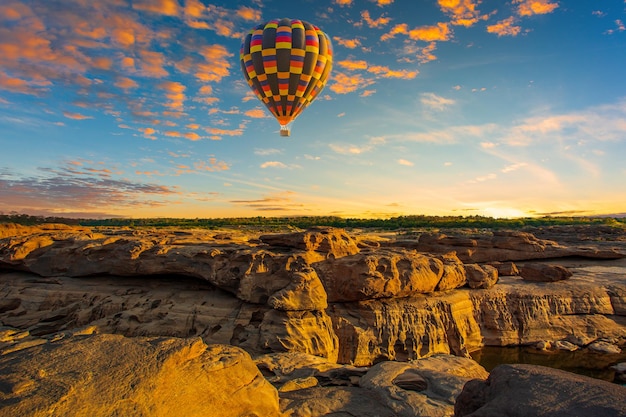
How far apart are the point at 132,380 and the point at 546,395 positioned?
631 centimetres

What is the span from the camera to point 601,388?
4.81 meters

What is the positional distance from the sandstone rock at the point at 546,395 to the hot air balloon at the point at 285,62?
27587 millimetres

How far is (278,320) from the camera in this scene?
1686 cm

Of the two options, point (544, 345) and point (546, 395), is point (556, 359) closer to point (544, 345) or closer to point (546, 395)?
point (544, 345)

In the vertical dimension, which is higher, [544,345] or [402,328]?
[402,328]

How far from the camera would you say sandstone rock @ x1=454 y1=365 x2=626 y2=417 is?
4.47m

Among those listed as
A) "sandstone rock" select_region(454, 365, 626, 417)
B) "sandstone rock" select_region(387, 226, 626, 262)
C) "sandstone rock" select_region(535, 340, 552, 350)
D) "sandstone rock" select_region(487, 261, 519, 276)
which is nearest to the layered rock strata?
"sandstone rock" select_region(535, 340, 552, 350)

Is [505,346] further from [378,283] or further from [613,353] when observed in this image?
[378,283]

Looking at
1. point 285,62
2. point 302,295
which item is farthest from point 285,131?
point 302,295

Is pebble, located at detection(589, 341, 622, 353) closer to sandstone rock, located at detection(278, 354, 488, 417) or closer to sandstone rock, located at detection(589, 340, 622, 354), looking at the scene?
sandstone rock, located at detection(589, 340, 622, 354)

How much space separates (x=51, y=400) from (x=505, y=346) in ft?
79.2

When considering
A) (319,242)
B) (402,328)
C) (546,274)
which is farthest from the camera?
(546,274)

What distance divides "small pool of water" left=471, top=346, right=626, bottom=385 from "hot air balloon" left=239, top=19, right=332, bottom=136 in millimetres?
23669

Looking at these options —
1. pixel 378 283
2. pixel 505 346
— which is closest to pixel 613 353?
pixel 505 346
